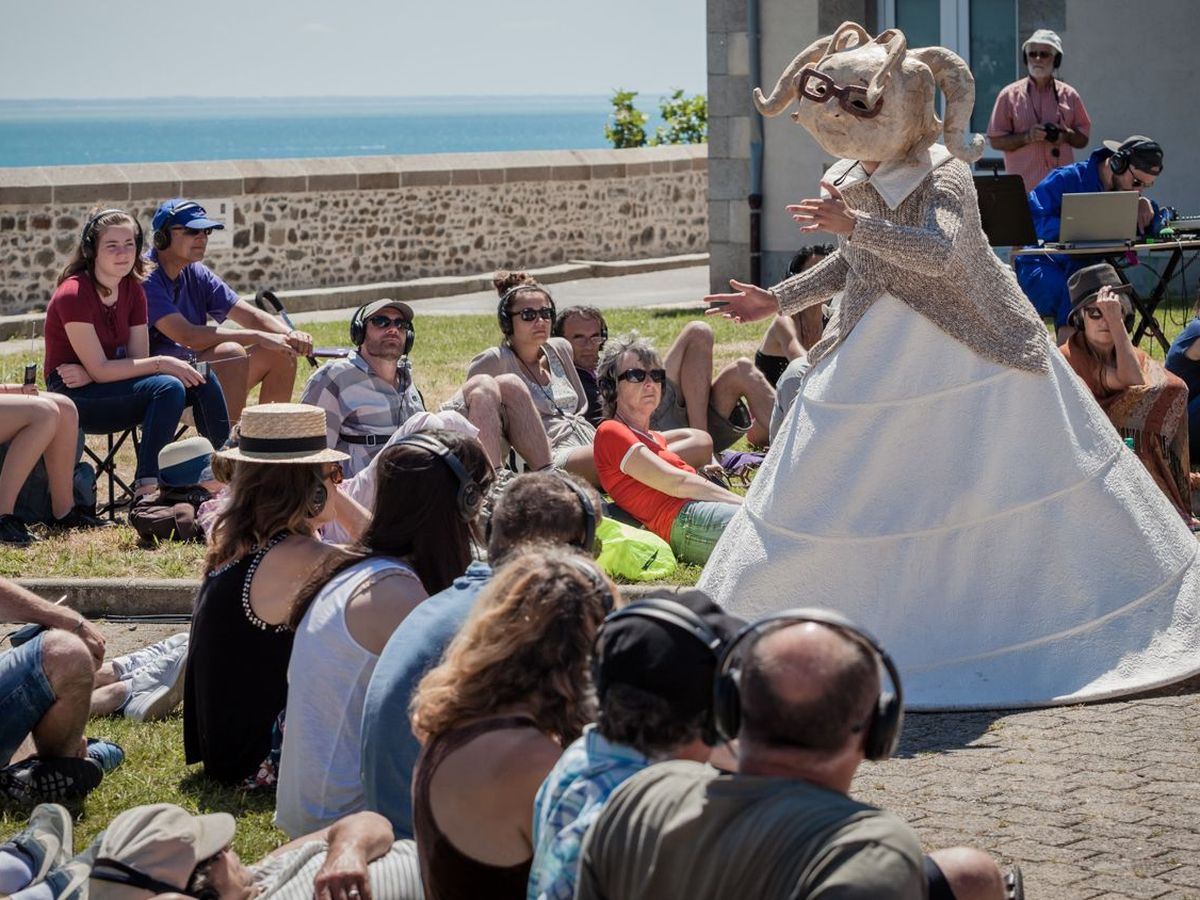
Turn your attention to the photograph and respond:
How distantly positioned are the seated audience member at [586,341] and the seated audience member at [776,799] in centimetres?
655

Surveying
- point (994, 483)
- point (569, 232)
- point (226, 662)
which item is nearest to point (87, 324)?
point (226, 662)

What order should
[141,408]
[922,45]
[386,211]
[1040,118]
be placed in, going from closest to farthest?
1. [141,408]
2. [1040,118]
3. [922,45]
4. [386,211]

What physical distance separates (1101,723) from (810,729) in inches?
125

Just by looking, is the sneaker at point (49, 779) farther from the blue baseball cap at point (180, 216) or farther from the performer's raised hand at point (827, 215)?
the blue baseball cap at point (180, 216)

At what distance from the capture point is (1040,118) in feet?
44.8

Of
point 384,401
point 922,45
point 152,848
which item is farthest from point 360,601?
point 922,45

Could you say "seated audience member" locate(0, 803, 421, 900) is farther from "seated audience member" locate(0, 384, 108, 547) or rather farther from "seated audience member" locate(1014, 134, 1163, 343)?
"seated audience member" locate(1014, 134, 1163, 343)

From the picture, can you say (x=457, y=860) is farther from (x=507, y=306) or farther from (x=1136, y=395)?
(x=1136, y=395)

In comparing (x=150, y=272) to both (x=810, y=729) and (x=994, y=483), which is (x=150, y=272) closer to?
(x=994, y=483)

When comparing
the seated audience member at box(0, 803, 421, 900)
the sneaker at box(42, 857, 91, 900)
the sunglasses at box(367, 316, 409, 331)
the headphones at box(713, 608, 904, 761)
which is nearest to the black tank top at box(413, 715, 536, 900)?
the seated audience member at box(0, 803, 421, 900)

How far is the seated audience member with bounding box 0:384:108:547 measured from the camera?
8.23 m

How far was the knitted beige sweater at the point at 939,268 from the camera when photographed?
5.76 metres

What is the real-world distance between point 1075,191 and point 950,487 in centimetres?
697

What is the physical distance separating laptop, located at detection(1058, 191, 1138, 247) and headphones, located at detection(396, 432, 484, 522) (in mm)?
7454
